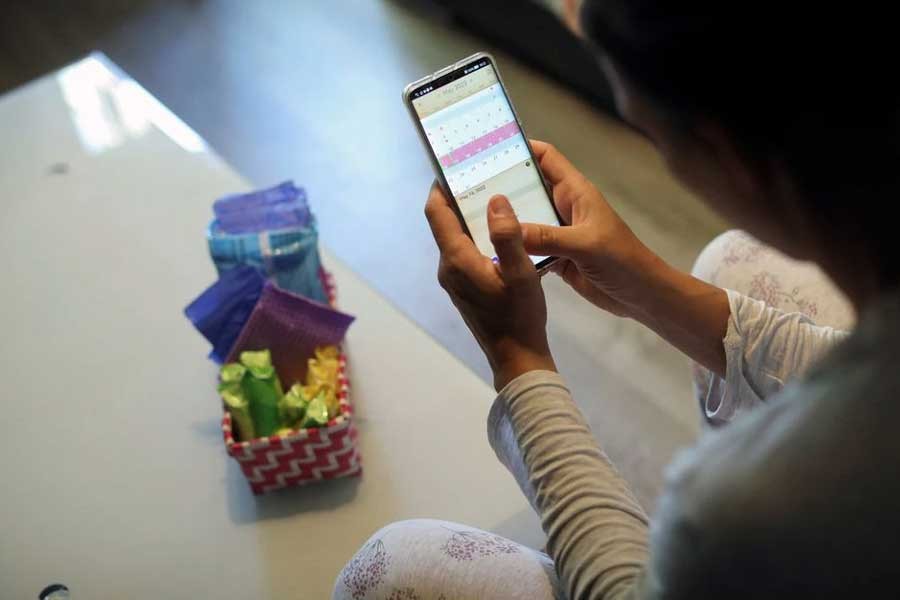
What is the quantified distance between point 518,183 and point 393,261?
84 centimetres

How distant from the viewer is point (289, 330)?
0.93m

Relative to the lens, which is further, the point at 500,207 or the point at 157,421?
the point at 157,421

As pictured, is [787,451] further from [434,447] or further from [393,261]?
[393,261]

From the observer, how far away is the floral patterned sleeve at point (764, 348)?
2.73 ft

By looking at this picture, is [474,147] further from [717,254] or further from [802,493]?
[802,493]

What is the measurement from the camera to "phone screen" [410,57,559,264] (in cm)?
89

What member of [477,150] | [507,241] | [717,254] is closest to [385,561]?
[507,241]

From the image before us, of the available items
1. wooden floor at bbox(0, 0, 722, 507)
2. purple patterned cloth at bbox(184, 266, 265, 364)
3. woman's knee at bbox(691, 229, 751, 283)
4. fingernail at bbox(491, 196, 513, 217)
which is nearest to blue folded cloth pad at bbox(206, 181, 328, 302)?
purple patterned cloth at bbox(184, 266, 265, 364)

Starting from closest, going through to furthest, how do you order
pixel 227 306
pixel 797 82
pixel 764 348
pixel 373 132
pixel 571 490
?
1. pixel 797 82
2. pixel 571 490
3. pixel 764 348
4. pixel 227 306
5. pixel 373 132

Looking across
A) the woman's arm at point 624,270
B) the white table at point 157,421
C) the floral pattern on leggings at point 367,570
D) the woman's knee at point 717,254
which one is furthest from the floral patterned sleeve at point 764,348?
the floral pattern on leggings at point 367,570

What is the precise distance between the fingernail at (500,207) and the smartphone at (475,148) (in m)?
0.13

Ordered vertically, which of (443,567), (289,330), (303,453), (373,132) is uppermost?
(373,132)

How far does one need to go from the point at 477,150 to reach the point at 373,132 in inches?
43.6

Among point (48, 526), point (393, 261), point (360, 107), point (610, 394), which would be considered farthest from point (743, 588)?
point (360, 107)
